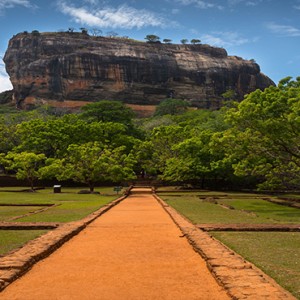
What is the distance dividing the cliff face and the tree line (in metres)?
21.8

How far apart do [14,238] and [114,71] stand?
3518 inches

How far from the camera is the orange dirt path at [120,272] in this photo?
18.5 ft

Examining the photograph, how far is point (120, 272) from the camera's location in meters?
6.91

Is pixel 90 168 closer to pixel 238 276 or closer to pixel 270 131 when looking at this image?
pixel 270 131

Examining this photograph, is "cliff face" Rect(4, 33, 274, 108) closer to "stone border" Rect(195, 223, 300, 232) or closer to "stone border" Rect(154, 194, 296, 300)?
"stone border" Rect(195, 223, 300, 232)

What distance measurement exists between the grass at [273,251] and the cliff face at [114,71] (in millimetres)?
86116

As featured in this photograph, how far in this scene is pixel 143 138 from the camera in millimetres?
61219

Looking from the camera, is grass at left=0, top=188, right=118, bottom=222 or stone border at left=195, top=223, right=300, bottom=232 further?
grass at left=0, top=188, right=118, bottom=222

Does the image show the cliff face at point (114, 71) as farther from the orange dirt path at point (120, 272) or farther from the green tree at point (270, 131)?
the orange dirt path at point (120, 272)

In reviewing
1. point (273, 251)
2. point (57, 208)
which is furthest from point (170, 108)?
point (273, 251)

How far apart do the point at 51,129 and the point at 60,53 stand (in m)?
55.3

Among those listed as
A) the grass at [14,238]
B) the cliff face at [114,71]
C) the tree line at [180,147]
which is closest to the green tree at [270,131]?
the tree line at [180,147]

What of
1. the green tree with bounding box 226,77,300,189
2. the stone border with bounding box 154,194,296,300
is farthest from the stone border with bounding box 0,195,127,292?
the green tree with bounding box 226,77,300,189

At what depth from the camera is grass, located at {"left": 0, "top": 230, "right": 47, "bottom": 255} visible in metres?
8.99
